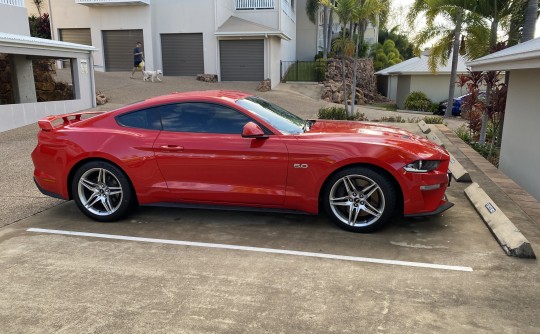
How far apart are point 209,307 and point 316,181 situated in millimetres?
1871

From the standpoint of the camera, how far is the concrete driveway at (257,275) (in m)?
3.18

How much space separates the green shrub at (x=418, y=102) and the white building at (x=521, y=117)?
19.2 metres

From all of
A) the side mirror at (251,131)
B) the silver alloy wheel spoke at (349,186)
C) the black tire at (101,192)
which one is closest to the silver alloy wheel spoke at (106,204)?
the black tire at (101,192)

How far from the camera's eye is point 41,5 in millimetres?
32000

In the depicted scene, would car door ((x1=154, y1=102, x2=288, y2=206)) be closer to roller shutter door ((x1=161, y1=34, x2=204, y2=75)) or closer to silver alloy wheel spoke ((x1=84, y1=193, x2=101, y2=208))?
silver alloy wheel spoke ((x1=84, y1=193, x2=101, y2=208))

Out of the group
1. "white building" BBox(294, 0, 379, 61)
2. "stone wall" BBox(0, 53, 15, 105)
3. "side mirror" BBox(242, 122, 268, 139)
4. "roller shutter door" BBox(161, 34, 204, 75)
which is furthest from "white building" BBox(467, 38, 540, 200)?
"white building" BBox(294, 0, 379, 61)

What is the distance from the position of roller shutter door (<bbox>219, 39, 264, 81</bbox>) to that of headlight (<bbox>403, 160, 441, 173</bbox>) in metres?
22.2

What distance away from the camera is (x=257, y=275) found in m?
3.88

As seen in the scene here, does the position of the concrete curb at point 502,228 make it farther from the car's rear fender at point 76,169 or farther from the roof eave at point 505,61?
the car's rear fender at point 76,169

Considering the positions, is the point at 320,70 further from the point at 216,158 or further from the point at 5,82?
the point at 216,158

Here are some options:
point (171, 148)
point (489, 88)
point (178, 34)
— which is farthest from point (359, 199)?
point (178, 34)

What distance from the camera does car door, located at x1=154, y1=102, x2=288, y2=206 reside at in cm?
477

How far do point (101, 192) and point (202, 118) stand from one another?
1.51 metres

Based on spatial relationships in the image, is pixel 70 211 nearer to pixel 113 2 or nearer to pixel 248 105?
pixel 248 105
